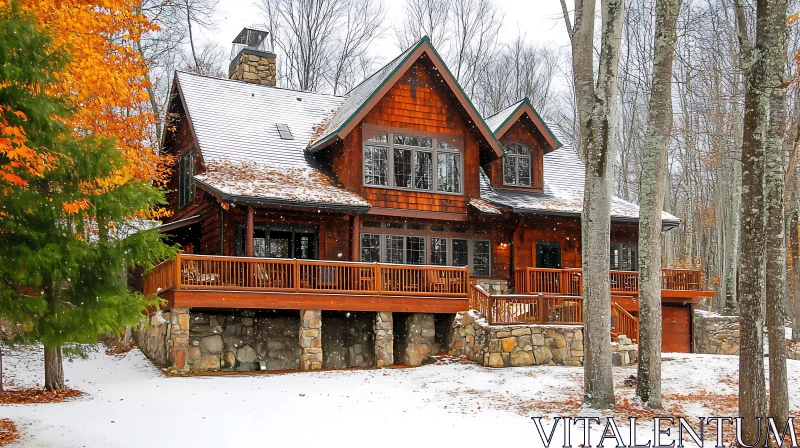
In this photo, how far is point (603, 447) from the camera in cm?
1143

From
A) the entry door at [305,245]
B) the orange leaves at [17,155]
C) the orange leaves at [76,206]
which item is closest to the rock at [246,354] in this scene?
the entry door at [305,245]

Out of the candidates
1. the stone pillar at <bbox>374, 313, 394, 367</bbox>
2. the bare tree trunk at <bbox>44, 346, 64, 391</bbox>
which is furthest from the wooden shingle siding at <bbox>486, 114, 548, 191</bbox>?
the bare tree trunk at <bbox>44, 346, 64, 391</bbox>

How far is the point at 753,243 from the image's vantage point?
10.9 metres

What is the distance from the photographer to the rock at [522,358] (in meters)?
18.8

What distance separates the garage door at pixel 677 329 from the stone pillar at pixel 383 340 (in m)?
9.34

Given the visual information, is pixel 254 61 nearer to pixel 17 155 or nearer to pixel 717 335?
pixel 717 335

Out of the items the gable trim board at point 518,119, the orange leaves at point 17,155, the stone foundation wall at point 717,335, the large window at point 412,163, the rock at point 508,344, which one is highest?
the gable trim board at point 518,119

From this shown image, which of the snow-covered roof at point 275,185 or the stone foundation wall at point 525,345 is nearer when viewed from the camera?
the stone foundation wall at point 525,345

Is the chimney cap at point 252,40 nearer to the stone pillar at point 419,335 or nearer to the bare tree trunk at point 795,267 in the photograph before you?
the stone pillar at point 419,335

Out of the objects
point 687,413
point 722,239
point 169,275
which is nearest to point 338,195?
point 169,275

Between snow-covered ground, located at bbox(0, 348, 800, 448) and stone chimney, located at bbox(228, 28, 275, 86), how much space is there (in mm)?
11593

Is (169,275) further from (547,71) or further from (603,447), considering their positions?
(547,71)

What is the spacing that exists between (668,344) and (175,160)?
1629 cm

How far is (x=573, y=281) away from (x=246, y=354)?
933 cm
